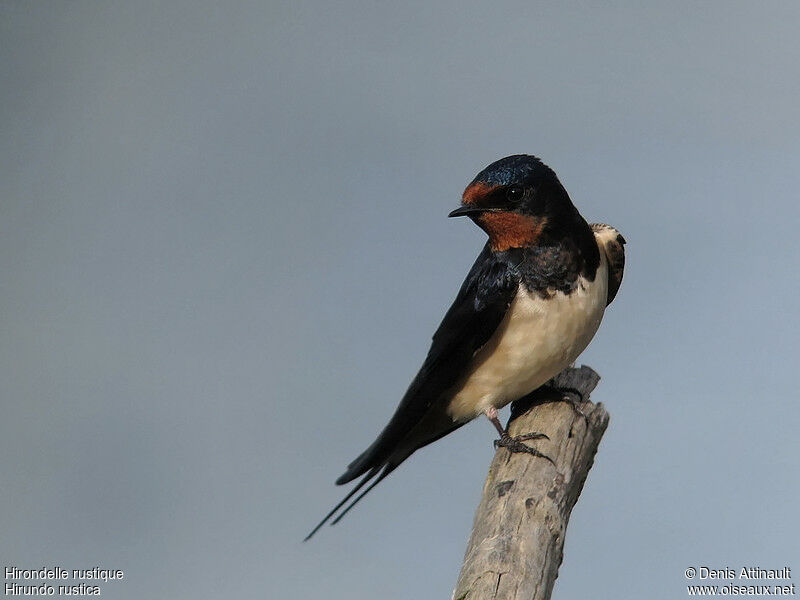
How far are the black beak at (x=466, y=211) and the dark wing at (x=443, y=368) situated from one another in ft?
0.40

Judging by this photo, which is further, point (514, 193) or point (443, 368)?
point (443, 368)

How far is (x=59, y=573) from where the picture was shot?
2.62 metres

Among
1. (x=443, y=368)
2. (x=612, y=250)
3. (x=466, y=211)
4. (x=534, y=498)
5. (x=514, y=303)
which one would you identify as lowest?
(x=534, y=498)

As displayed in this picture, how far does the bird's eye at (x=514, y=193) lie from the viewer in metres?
2.39

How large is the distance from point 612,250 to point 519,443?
0.53 meters

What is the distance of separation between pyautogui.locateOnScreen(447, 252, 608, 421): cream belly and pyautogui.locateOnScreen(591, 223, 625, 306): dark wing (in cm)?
10

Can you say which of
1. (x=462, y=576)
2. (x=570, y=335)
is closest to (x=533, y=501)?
(x=462, y=576)

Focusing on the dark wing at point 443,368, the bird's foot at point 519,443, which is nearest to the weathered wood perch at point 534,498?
the bird's foot at point 519,443

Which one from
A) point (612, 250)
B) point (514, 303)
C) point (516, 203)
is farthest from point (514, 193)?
point (612, 250)

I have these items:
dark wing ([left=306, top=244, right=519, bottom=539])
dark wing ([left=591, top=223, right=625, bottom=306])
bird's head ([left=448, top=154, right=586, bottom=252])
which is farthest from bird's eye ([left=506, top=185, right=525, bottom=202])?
dark wing ([left=591, top=223, right=625, bottom=306])

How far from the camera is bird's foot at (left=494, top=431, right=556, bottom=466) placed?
2367mm

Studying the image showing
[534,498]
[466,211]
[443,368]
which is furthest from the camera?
[443,368]

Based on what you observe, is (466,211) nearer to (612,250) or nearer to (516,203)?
(516,203)

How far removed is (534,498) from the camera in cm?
220
